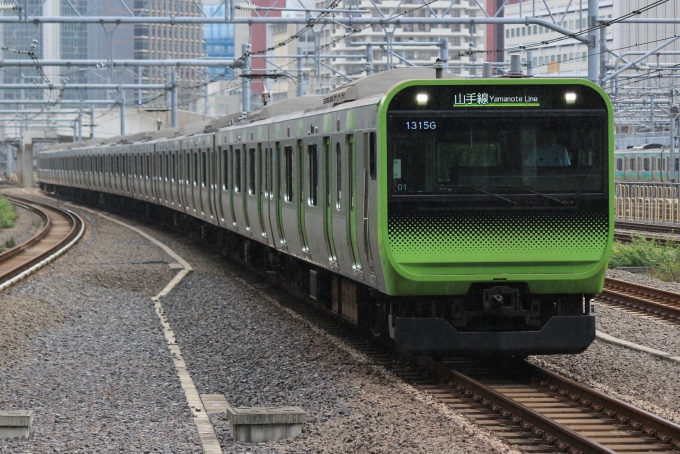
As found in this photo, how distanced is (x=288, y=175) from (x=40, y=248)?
45.5 ft

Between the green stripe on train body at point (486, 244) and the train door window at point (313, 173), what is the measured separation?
3321 mm

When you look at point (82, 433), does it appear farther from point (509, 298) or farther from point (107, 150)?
point (107, 150)

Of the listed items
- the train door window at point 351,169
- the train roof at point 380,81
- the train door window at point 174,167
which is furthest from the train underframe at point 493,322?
the train door window at point 174,167

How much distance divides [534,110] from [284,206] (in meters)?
5.85

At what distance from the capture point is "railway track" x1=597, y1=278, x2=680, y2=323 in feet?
48.0

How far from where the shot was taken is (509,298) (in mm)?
10320

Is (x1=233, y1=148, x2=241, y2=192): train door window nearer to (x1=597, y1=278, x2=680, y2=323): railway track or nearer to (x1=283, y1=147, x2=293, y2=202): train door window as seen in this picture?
(x1=283, y1=147, x2=293, y2=202): train door window

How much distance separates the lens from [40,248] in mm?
27719

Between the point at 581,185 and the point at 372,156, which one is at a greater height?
the point at 372,156

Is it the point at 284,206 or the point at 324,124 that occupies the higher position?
the point at 324,124

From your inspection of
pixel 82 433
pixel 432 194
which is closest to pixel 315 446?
pixel 82 433

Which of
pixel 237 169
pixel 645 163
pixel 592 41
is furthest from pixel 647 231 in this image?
pixel 645 163

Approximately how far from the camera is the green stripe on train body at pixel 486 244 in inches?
398

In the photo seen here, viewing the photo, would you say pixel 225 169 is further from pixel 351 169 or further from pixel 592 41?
pixel 351 169
